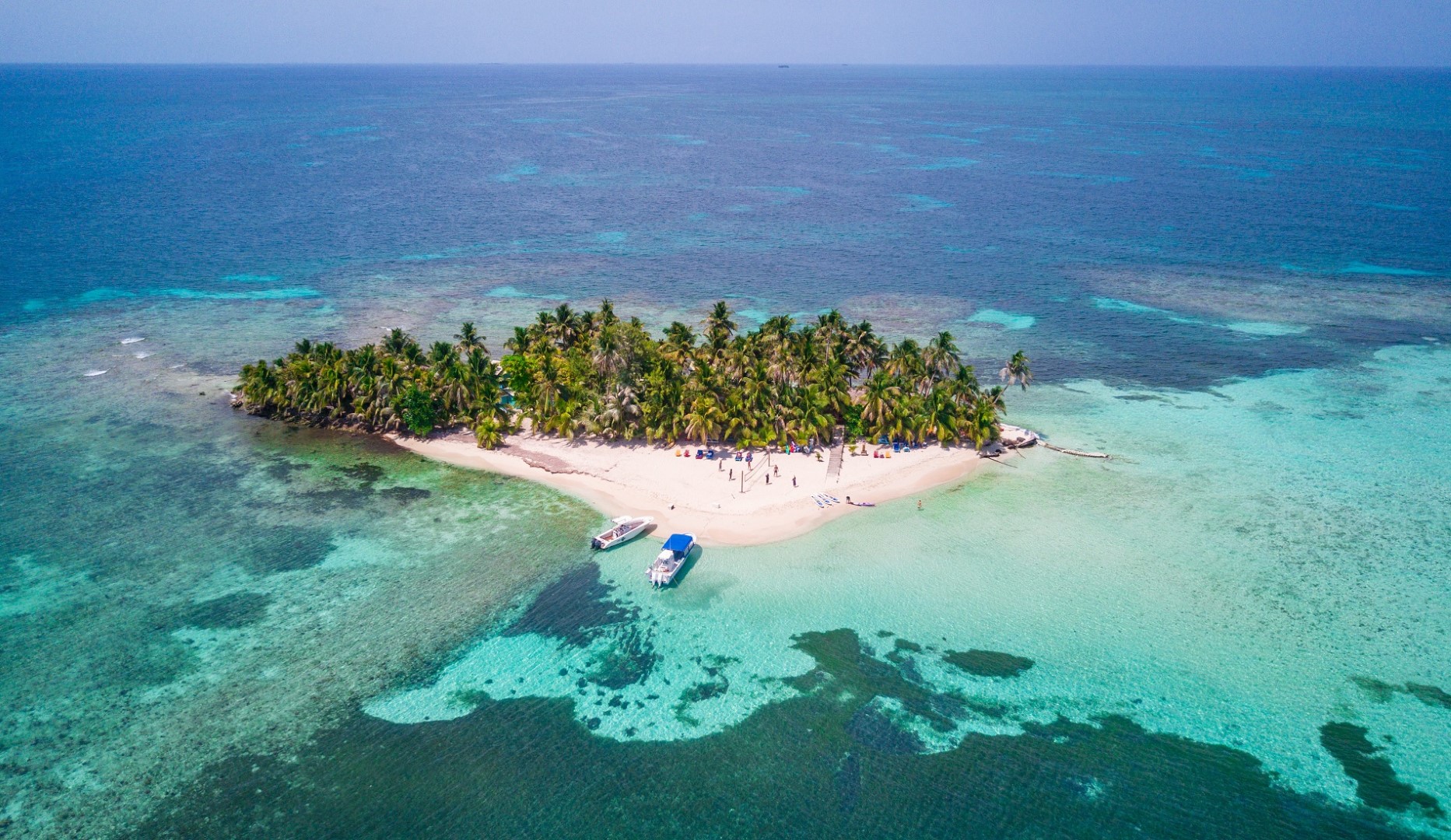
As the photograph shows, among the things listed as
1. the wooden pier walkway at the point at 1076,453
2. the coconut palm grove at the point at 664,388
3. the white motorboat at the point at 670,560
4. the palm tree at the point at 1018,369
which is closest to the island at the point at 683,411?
the coconut palm grove at the point at 664,388

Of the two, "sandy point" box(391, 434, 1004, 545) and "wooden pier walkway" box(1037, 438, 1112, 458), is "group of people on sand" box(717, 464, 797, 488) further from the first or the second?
"wooden pier walkway" box(1037, 438, 1112, 458)

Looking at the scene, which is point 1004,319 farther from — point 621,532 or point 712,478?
point 621,532

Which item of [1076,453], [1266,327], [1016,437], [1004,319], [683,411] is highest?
[1004,319]

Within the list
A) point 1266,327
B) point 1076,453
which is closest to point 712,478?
point 1076,453

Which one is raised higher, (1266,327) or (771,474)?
(1266,327)

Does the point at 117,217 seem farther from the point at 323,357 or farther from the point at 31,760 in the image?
the point at 31,760

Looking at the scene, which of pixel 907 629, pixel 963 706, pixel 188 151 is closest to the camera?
pixel 963 706

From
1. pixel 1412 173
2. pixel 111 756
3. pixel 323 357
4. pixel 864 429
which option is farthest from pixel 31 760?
pixel 1412 173
